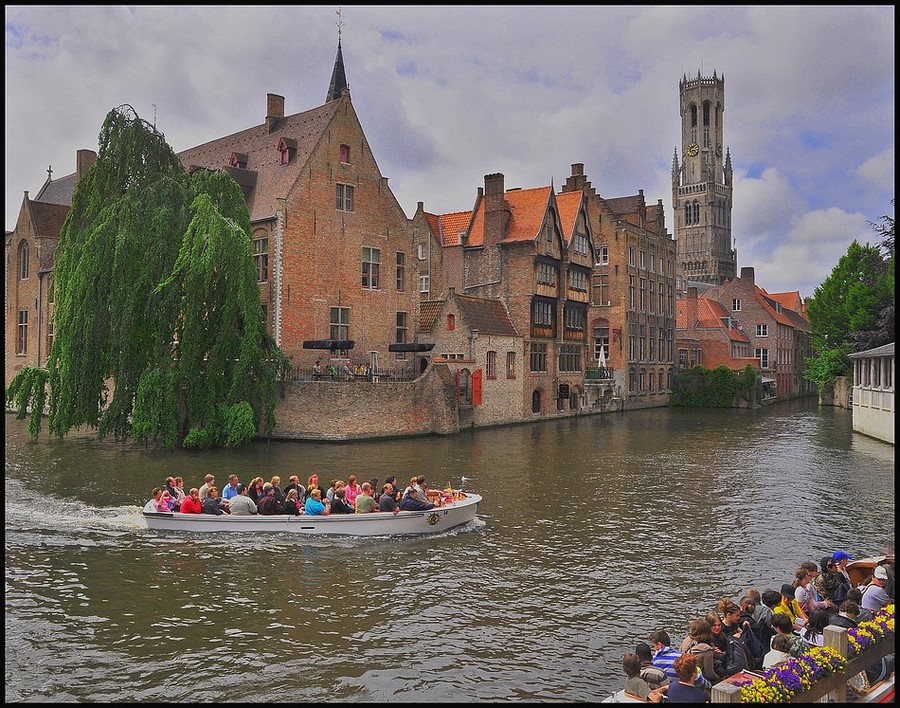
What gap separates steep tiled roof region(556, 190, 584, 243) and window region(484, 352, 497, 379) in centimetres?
1086

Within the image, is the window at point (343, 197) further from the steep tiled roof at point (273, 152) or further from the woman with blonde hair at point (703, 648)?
the woman with blonde hair at point (703, 648)

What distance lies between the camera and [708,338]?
2650 inches

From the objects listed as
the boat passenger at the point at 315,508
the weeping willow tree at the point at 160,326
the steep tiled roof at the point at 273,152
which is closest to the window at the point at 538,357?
the steep tiled roof at the point at 273,152

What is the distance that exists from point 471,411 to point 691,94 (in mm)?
115574

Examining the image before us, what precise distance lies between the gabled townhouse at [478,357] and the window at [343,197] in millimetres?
6767

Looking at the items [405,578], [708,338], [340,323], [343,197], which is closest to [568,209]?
[343,197]

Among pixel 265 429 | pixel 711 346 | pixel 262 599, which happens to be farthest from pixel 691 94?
pixel 262 599

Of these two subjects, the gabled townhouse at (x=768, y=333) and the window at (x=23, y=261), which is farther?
the gabled townhouse at (x=768, y=333)

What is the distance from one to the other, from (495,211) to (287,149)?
12.0 m

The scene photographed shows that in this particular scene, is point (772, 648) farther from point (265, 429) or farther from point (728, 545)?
point (265, 429)

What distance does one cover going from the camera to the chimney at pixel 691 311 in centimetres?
6838

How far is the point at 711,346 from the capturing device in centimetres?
6694

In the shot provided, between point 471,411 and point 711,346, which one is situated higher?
point 711,346

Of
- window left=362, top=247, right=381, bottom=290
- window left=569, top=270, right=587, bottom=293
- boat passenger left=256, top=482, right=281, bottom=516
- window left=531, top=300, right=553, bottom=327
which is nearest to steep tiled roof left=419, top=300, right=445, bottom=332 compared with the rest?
window left=362, top=247, right=381, bottom=290
